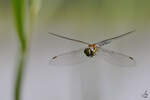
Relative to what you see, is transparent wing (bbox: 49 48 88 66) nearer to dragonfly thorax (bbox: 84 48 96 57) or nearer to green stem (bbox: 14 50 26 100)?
dragonfly thorax (bbox: 84 48 96 57)

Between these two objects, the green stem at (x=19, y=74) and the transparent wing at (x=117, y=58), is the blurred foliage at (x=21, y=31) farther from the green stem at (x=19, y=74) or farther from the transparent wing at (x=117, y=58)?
the transparent wing at (x=117, y=58)

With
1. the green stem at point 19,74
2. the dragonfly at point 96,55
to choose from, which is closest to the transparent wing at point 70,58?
the dragonfly at point 96,55

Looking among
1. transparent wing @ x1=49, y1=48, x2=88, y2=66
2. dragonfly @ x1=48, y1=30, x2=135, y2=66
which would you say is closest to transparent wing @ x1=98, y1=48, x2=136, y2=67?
dragonfly @ x1=48, y1=30, x2=135, y2=66

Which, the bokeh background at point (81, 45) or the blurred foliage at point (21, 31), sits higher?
the bokeh background at point (81, 45)

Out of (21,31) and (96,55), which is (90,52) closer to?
(96,55)

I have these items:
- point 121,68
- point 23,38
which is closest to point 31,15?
point 23,38

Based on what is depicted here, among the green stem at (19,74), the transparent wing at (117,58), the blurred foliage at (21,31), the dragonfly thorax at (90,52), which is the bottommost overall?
the green stem at (19,74)

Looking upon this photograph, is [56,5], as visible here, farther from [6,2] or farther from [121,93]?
[121,93]
